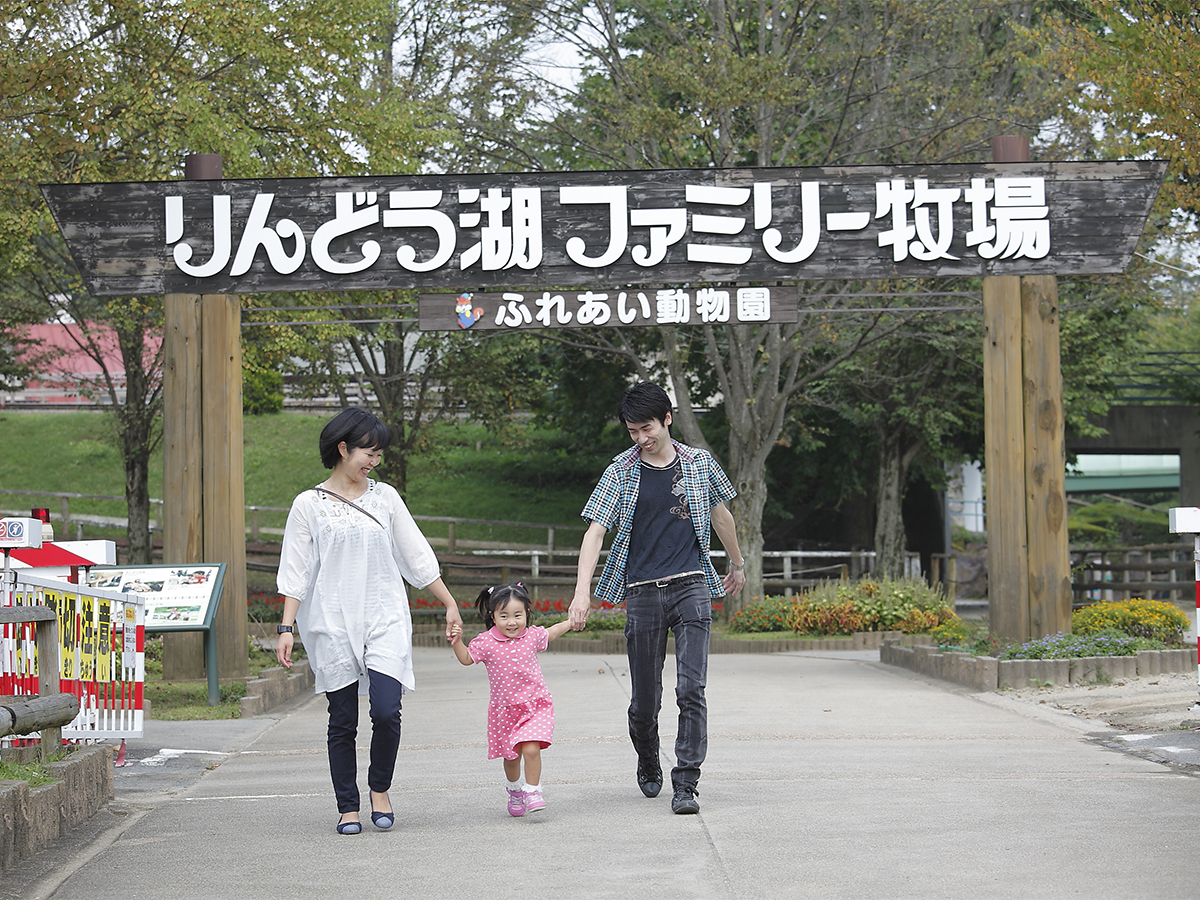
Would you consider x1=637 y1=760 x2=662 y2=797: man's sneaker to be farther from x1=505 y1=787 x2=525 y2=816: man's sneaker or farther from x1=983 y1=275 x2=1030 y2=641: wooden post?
x1=983 y1=275 x2=1030 y2=641: wooden post

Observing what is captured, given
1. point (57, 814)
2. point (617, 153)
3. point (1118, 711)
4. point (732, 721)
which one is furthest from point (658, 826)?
point (617, 153)

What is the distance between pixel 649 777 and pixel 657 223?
723 cm

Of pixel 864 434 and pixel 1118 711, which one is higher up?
pixel 864 434

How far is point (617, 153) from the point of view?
2073 centimetres

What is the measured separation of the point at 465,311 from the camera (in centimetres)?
1255

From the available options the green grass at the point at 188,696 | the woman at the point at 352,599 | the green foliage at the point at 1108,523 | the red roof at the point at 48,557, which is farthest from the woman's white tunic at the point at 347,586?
the green foliage at the point at 1108,523

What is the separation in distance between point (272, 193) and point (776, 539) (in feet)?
75.1

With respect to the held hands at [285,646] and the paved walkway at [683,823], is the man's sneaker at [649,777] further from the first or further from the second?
the held hands at [285,646]

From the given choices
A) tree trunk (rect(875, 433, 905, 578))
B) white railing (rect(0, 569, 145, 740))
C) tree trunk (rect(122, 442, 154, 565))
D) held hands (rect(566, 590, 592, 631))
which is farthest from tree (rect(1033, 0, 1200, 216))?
tree trunk (rect(122, 442, 154, 565))

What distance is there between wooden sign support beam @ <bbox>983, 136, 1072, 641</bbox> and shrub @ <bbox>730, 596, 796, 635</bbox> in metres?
6.85

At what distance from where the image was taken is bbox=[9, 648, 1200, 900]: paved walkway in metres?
4.65

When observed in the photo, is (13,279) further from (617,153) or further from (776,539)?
(776,539)

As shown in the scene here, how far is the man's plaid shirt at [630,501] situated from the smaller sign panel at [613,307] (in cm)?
633

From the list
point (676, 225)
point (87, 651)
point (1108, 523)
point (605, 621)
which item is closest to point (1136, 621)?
point (676, 225)
